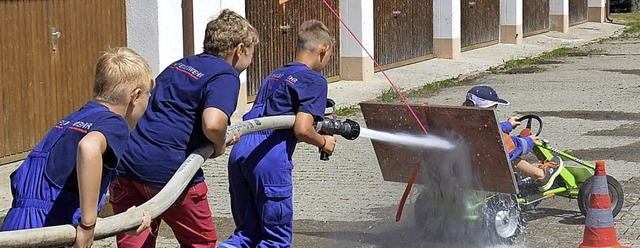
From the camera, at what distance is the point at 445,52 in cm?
2145

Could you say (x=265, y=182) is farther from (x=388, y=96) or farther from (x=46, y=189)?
(x=388, y=96)

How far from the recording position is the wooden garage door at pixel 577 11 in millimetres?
32938

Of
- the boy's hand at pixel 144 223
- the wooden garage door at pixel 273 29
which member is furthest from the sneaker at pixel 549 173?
the wooden garage door at pixel 273 29

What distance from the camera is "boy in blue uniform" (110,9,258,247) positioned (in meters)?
5.21

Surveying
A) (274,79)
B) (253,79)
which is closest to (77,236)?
(274,79)

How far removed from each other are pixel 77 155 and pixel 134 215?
0.38m

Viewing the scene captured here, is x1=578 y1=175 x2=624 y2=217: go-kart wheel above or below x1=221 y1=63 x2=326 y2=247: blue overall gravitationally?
below

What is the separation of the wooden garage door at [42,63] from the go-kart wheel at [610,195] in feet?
17.4

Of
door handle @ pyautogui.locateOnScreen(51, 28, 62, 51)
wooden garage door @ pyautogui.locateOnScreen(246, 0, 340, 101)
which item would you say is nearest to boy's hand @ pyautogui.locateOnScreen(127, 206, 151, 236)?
door handle @ pyautogui.locateOnScreen(51, 28, 62, 51)

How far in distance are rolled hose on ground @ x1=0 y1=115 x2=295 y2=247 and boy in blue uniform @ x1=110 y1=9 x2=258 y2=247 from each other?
0.42 ft

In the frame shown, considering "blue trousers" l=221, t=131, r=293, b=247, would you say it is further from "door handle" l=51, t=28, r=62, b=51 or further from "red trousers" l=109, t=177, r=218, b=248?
"door handle" l=51, t=28, r=62, b=51

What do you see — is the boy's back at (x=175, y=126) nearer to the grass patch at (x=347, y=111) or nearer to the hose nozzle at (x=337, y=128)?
the hose nozzle at (x=337, y=128)

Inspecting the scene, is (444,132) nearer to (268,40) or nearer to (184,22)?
(184,22)

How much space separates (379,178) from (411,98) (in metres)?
6.18
